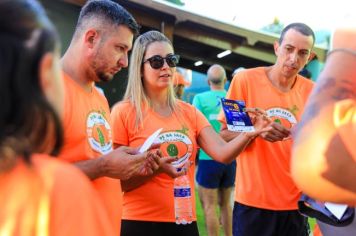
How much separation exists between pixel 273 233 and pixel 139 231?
104cm

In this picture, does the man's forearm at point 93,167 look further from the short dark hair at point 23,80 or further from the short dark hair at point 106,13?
the short dark hair at point 23,80

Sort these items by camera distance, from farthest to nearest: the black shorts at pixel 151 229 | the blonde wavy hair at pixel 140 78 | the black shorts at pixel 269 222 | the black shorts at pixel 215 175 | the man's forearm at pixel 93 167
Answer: the black shorts at pixel 215 175, the black shorts at pixel 269 222, the blonde wavy hair at pixel 140 78, the black shorts at pixel 151 229, the man's forearm at pixel 93 167

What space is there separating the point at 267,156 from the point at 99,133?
1.48 meters

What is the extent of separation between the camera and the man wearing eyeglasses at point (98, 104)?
2096 millimetres

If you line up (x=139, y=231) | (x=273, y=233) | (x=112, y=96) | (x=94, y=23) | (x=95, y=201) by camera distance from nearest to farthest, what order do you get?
(x=95, y=201) < (x=94, y=23) < (x=139, y=231) < (x=273, y=233) < (x=112, y=96)

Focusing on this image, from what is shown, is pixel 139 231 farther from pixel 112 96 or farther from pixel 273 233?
pixel 112 96

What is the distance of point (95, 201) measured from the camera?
102 centimetres

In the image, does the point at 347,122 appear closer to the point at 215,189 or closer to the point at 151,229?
the point at 151,229

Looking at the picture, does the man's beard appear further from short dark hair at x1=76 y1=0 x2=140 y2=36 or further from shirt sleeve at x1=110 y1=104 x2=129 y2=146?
shirt sleeve at x1=110 y1=104 x2=129 y2=146

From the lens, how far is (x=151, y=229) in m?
2.76

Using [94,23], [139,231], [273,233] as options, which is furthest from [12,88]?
[273,233]

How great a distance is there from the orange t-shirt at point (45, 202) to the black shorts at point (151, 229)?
1.81 m

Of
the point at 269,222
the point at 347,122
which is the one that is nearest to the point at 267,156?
the point at 269,222

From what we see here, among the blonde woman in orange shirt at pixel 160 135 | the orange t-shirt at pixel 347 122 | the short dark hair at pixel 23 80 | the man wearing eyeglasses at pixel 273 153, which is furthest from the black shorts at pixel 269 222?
the short dark hair at pixel 23 80
